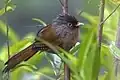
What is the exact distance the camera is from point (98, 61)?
0.73 m

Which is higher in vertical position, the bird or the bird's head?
the bird's head

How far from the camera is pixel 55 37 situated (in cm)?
110

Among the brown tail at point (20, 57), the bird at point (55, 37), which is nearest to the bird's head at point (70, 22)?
the bird at point (55, 37)

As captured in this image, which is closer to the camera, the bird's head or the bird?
the bird

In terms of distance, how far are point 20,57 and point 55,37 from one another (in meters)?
0.17

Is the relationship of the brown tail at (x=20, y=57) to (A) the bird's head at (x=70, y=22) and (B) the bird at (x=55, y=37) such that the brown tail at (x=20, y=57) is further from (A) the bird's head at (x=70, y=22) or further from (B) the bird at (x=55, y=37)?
(A) the bird's head at (x=70, y=22)

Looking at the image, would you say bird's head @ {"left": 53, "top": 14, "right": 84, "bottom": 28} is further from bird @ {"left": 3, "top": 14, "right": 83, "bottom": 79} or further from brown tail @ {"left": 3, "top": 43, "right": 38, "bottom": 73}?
brown tail @ {"left": 3, "top": 43, "right": 38, "bottom": 73}

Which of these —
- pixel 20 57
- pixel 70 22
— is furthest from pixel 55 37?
pixel 20 57

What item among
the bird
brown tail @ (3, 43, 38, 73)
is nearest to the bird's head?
the bird

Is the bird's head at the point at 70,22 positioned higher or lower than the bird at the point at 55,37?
higher

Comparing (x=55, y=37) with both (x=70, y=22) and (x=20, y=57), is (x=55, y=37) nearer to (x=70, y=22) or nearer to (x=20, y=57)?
(x=70, y=22)

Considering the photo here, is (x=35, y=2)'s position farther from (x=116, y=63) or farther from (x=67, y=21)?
(x=116, y=63)

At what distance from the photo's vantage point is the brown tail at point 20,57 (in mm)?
905

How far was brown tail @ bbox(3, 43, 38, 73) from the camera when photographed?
2.97 ft
